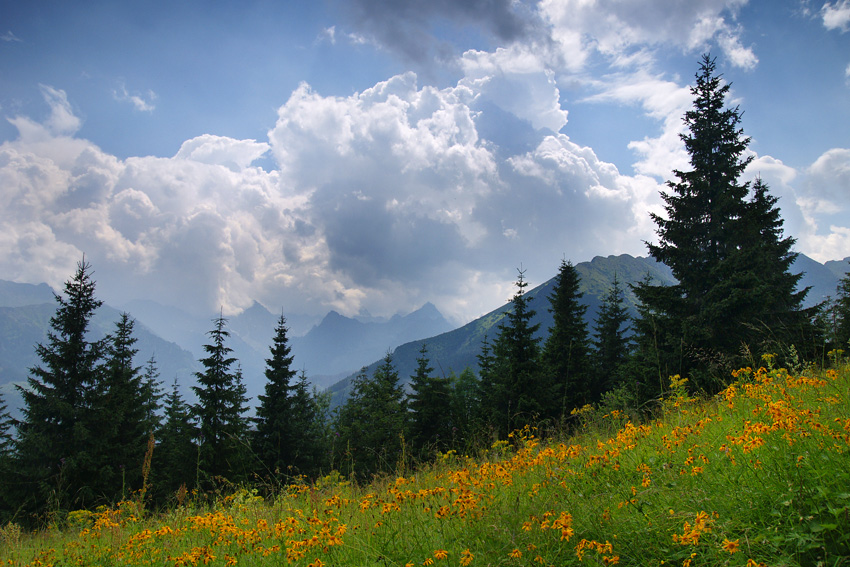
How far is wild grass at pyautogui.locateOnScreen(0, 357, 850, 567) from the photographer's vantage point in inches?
98.7

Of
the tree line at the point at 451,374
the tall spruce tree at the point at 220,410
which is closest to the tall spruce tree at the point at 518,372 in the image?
the tree line at the point at 451,374

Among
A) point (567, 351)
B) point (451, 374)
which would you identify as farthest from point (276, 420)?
point (567, 351)

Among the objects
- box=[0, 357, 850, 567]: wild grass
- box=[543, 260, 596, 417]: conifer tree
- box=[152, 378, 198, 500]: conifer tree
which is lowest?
box=[152, 378, 198, 500]: conifer tree

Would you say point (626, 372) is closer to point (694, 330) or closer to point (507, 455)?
point (694, 330)

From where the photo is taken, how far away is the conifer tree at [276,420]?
1159 inches

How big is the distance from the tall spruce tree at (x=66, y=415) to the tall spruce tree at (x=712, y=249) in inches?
1147

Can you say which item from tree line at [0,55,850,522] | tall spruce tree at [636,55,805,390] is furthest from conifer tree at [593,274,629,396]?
tall spruce tree at [636,55,805,390]

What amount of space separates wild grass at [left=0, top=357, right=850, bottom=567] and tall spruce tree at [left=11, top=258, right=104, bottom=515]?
68.5ft

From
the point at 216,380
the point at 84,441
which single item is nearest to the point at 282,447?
the point at 216,380

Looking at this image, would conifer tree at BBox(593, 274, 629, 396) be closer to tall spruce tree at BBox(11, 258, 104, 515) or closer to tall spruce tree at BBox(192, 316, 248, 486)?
tall spruce tree at BBox(192, 316, 248, 486)

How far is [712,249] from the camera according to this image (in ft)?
60.9

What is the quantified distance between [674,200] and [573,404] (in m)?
16.8

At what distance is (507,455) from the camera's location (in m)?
6.39

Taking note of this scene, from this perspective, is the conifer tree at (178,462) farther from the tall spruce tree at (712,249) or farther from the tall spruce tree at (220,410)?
the tall spruce tree at (712,249)
